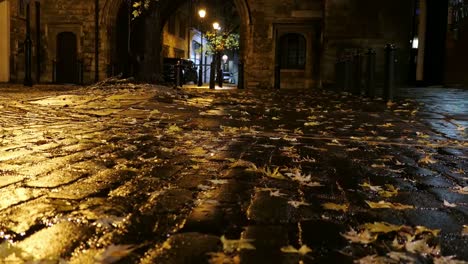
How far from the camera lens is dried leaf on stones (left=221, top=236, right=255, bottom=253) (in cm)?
223

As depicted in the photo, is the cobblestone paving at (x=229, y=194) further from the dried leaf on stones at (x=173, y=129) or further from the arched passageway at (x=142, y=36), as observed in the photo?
the arched passageway at (x=142, y=36)

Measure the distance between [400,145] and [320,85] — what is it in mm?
17414

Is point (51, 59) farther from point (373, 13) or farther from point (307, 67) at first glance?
point (373, 13)

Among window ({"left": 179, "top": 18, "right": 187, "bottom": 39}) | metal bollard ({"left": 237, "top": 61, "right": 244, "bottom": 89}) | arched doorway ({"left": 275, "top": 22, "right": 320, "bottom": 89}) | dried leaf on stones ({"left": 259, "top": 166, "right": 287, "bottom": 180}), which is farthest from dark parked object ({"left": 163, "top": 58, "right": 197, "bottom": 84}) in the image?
dried leaf on stones ({"left": 259, "top": 166, "right": 287, "bottom": 180})

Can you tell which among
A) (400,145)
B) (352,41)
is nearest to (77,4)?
(352,41)

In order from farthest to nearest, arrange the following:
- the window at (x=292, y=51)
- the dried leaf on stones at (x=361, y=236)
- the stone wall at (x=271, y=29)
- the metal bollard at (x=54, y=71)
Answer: the metal bollard at (x=54, y=71) → the window at (x=292, y=51) → the stone wall at (x=271, y=29) → the dried leaf on stones at (x=361, y=236)

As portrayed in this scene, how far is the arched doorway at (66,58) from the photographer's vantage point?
84.7ft

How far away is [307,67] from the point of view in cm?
2384

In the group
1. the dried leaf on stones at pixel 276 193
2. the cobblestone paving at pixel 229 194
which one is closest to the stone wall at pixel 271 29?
the cobblestone paving at pixel 229 194

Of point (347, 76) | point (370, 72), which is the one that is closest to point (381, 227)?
point (370, 72)

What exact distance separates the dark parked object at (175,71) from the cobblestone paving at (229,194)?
18.5 meters

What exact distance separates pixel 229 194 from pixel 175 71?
21.2 metres

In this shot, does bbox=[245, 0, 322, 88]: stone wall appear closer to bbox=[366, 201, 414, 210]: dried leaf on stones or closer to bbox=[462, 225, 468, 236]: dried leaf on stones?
bbox=[366, 201, 414, 210]: dried leaf on stones

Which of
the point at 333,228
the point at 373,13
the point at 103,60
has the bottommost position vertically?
the point at 333,228
